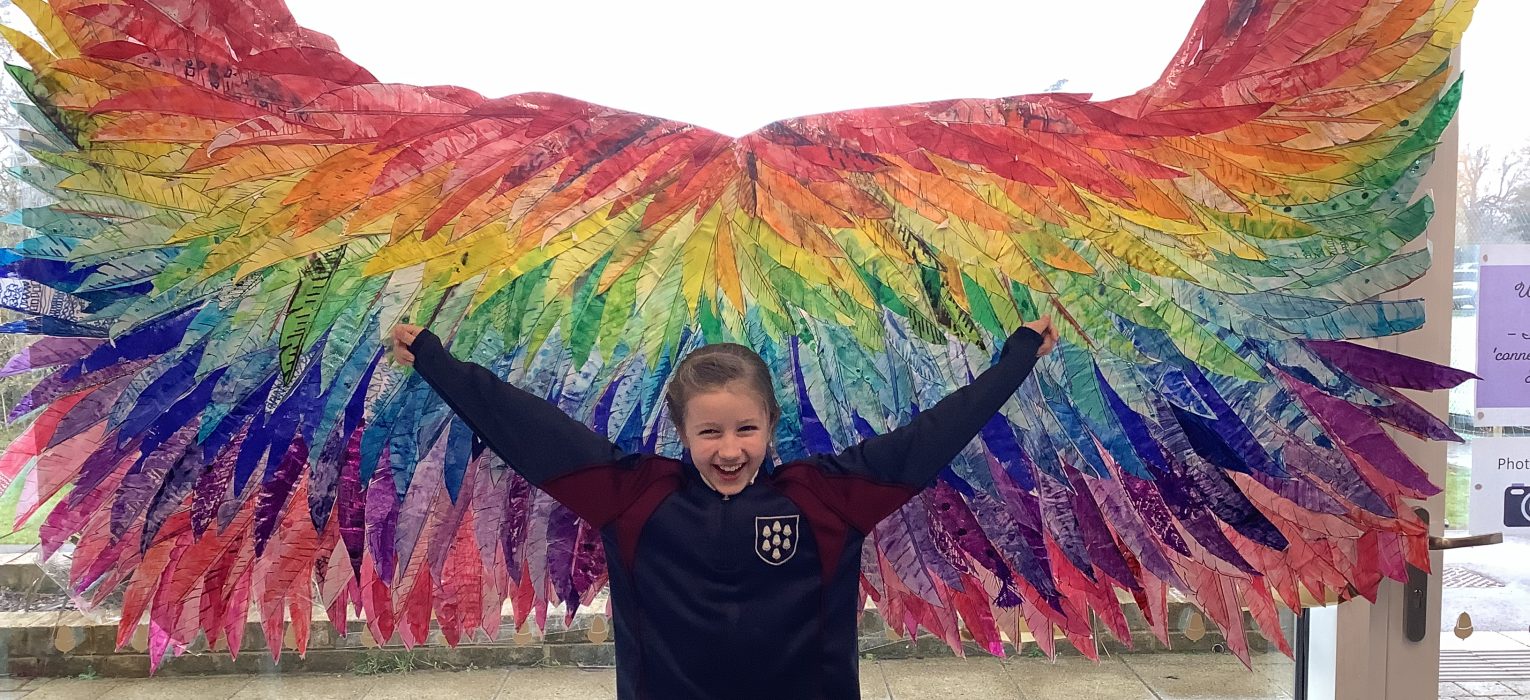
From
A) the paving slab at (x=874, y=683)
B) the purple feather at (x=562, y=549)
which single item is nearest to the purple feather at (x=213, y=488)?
the purple feather at (x=562, y=549)

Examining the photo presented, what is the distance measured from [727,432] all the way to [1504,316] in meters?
1.12

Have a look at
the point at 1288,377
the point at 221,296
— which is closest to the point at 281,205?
the point at 221,296

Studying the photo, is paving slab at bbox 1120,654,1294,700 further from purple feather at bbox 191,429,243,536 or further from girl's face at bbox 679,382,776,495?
purple feather at bbox 191,429,243,536

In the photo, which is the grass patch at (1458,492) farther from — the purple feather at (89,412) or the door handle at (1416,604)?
the purple feather at (89,412)

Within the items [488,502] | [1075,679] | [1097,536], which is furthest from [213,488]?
[1075,679]

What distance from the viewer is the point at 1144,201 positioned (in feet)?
2.89

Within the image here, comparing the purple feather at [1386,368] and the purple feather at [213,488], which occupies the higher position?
the purple feather at [1386,368]

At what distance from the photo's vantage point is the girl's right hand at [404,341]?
81 cm

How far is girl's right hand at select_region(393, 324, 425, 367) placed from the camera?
811 mm

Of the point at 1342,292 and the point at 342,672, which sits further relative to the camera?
the point at 342,672

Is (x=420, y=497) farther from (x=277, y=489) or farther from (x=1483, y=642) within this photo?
(x=1483, y=642)

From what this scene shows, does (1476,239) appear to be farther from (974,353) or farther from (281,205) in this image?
(281,205)

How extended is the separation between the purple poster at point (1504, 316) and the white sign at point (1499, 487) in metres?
0.09

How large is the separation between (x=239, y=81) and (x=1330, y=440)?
1.17 metres
